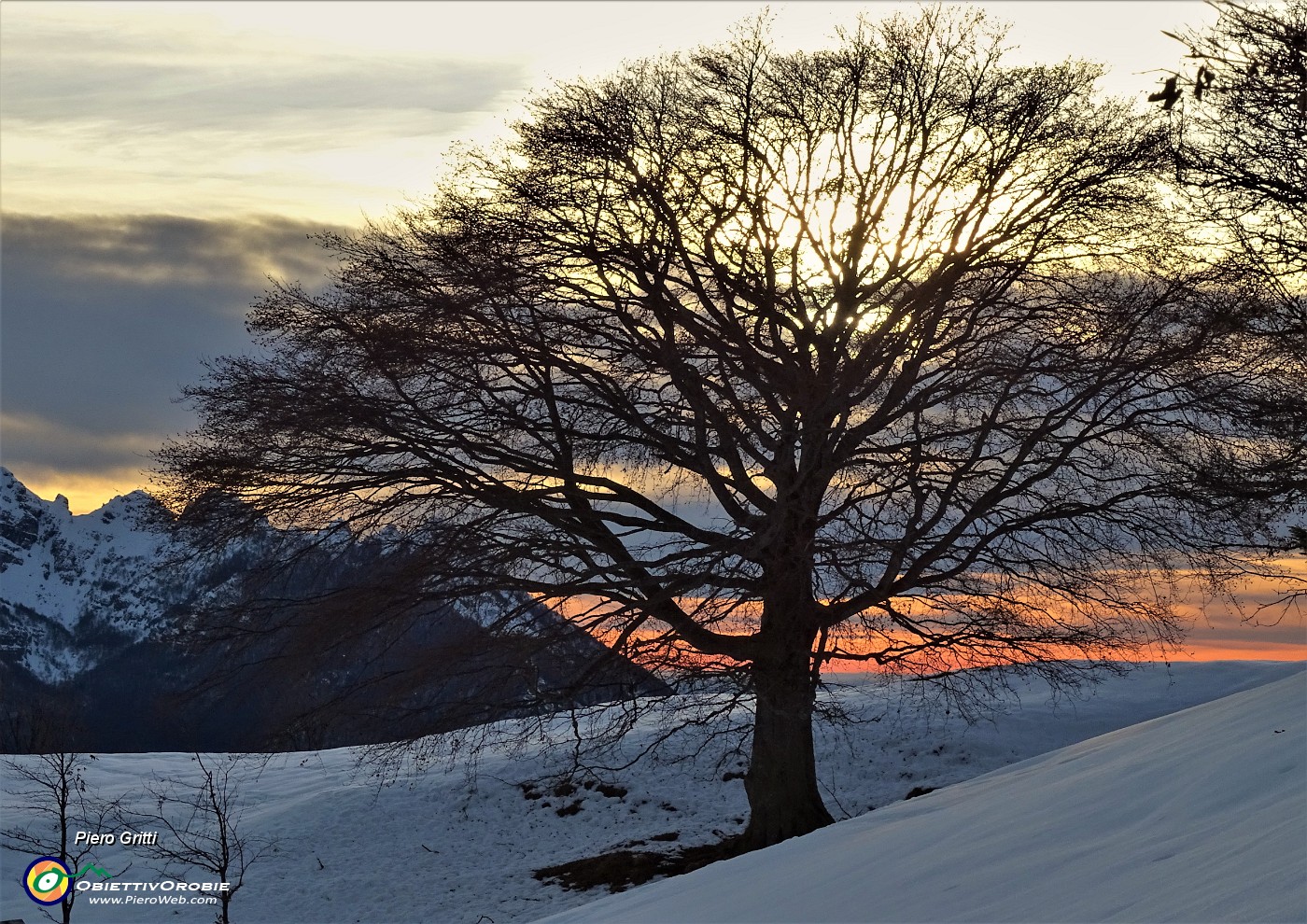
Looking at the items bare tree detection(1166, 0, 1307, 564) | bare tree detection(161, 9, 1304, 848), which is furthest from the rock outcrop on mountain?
bare tree detection(1166, 0, 1307, 564)

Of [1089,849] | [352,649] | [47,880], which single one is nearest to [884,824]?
[1089,849]

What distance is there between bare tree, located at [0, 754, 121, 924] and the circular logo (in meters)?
0.09

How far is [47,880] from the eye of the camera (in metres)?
14.3

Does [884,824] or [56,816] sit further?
[56,816]

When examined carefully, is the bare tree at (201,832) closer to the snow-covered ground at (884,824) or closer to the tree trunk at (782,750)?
the snow-covered ground at (884,824)

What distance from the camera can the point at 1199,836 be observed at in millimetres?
5609

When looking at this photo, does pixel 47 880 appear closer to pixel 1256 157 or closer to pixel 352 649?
pixel 352 649

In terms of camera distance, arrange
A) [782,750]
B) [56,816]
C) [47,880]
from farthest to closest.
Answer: [56,816] → [47,880] → [782,750]

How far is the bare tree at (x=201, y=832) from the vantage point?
1431 cm

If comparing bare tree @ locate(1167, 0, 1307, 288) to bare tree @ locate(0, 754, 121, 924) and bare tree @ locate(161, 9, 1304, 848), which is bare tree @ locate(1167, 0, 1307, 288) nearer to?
bare tree @ locate(161, 9, 1304, 848)

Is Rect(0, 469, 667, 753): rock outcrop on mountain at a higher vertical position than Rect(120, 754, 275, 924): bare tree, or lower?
higher

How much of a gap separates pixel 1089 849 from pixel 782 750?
836 centimetres

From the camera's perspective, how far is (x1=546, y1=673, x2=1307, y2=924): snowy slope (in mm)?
4988

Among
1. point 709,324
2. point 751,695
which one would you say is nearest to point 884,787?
point 751,695
